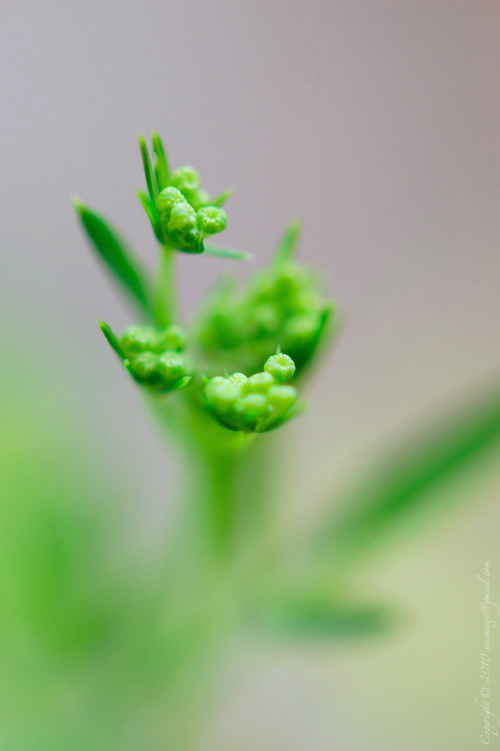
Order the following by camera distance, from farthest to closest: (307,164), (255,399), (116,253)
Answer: (307,164), (116,253), (255,399)

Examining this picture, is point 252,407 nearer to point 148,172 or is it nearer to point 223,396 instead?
point 223,396

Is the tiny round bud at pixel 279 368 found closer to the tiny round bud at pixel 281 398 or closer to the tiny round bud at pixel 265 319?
the tiny round bud at pixel 281 398

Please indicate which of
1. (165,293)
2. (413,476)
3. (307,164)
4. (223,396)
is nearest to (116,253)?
(165,293)

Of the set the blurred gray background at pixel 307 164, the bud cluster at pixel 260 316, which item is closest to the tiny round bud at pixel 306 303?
the bud cluster at pixel 260 316

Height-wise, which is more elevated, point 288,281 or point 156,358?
point 288,281

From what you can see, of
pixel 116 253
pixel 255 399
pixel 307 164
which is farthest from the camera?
pixel 307 164

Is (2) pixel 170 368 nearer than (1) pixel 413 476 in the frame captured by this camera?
Yes

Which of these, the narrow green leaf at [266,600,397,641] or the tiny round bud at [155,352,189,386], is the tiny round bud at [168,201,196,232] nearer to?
the tiny round bud at [155,352,189,386]
